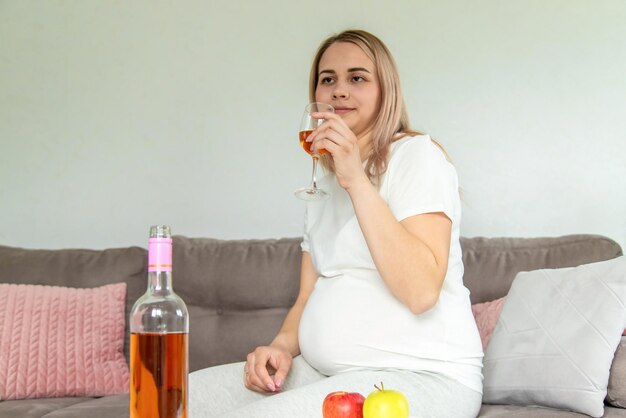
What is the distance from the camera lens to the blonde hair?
170cm

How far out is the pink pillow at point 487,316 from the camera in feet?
6.56

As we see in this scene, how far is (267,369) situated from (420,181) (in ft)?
1.72

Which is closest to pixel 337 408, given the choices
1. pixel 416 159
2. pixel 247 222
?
pixel 416 159

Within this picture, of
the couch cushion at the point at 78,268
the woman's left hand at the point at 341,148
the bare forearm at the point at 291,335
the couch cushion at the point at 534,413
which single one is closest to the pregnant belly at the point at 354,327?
the bare forearm at the point at 291,335

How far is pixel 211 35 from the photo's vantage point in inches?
112

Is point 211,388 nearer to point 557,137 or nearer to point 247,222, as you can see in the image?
point 247,222

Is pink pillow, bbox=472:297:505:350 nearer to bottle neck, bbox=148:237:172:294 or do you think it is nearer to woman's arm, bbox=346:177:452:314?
woman's arm, bbox=346:177:452:314

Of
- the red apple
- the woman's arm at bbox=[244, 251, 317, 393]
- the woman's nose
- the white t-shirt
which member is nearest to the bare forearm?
the woman's arm at bbox=[244, 251, 317, 393]

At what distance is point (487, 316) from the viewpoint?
2.02 meters

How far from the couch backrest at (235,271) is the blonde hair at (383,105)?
0.56 metres

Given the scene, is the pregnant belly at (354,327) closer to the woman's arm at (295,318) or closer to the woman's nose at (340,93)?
the woman's arm at (295,318)

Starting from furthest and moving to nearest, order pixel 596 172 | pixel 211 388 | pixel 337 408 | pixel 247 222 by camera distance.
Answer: pixel 247 222 → pixel 596 172 → pixel 211 388 → pixel 337 408

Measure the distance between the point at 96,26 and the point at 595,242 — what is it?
Answer: 81.0 inches

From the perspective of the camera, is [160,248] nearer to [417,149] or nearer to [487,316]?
[417,149]
